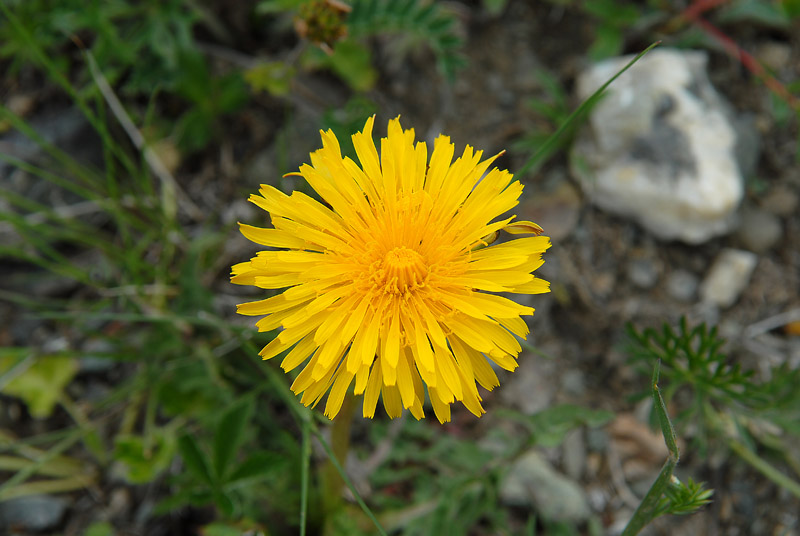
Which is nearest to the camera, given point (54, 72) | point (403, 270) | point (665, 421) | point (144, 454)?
point (665, 421)

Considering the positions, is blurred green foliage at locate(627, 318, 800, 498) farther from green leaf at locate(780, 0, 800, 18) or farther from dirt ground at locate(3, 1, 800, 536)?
green leaf at locate(780, 0, 800, 18)

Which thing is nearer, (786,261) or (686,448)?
(686,448)

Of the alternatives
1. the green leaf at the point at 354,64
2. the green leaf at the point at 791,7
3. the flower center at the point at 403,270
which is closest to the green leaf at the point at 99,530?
the flower center at the point at 403,270

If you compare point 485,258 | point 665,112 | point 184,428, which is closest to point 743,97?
point 665,112

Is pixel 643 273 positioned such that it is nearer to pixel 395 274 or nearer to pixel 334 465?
pixel 395 274

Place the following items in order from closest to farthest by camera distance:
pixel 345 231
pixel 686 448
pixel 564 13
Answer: pixel 345 231
pixel 686 448
pixel 564 13

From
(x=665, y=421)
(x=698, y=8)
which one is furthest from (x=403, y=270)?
(x=698, y=8)

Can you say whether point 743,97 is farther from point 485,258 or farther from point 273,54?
point 273,54
